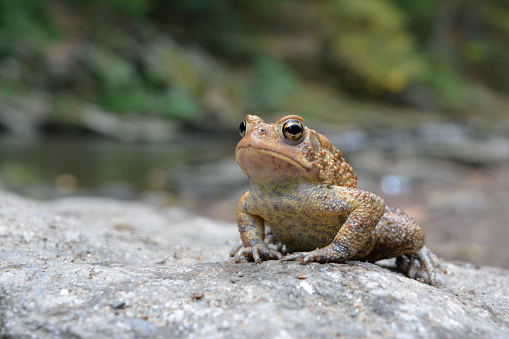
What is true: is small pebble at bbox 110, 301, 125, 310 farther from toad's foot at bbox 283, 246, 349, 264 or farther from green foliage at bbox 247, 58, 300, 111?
green foliage at bbox 247, 58, 300, 111

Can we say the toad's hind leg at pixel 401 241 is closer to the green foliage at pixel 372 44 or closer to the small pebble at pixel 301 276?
the small pebble at pixel 301 276

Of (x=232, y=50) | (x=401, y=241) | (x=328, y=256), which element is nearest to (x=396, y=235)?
(x=401, y=241)

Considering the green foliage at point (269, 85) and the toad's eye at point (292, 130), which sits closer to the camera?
the toad's eye at point (292, 130)

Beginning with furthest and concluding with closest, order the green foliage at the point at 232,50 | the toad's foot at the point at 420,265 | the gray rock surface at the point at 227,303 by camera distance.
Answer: the green foliage at the point at 232,50 < the toad's foot at the point at 420,265 < the gray rock surface at the point at 227,303

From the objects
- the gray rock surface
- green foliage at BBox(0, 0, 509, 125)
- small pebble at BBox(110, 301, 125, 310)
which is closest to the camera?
the gray rock surface

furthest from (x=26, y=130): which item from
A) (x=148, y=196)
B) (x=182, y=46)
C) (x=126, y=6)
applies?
(x=182, y=46)

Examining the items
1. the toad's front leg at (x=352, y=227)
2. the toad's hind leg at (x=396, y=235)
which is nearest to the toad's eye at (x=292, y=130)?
the toad's front leg at (x=352, y=227)

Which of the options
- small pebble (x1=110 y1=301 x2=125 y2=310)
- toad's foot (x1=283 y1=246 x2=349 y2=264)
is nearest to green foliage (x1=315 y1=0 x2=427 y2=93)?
toad's foot (x1=283 y1=246 x2=349 y2=264)

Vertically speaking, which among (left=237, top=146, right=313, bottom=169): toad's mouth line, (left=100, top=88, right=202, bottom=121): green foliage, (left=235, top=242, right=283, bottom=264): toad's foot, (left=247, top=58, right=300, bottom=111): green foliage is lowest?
(left=235, top=242, right=283, bottom=264): toad's foot
